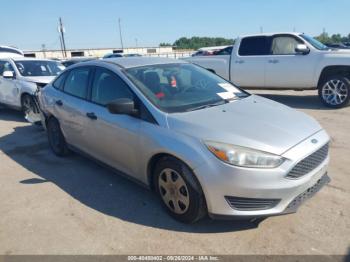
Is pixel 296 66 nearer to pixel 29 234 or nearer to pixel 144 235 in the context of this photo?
pixel 144 235

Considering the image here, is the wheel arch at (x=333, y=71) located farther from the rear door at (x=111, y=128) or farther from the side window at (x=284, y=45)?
the rear door at (x=111, y=128)

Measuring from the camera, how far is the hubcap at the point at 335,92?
27.4 ft

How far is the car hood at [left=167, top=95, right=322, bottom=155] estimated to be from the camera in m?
3.06

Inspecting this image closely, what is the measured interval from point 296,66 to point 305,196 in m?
6.46

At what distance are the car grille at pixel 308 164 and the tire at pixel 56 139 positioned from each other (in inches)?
145

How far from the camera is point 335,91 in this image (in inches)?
332

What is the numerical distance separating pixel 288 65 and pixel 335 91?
4.43 feet

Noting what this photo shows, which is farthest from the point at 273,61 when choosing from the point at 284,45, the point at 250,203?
the point at 250,203

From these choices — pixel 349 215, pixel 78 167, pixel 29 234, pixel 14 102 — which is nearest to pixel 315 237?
pixel 349 215

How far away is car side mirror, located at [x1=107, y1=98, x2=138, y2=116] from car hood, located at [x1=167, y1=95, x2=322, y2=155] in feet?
1.48

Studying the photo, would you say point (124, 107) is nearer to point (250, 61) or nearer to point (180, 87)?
point (180, 87)

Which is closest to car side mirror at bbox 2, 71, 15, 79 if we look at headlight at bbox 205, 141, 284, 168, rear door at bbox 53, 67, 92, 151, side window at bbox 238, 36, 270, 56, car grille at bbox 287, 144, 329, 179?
rear door at bbox 53, 67, 92, 151

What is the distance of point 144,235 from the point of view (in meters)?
3.31

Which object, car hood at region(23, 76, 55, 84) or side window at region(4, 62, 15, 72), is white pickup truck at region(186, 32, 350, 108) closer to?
car hood at region(23, 76, 55, 84)
